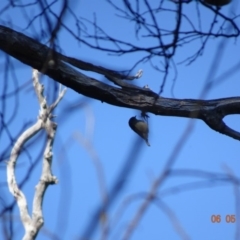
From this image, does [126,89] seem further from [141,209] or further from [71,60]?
[141,209]

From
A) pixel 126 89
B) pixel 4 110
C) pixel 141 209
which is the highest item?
pixel 126 89

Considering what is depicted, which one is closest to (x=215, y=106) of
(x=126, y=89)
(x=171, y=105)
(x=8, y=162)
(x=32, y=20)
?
(x=171, y=105)

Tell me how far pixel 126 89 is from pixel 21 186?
0.94 m

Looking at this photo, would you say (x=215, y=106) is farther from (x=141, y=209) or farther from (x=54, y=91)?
(x=141, y=209)

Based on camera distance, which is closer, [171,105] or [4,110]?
[4,110]

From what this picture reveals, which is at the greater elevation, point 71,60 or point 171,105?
point 171,105

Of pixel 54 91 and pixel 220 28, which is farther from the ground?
pixel 220 28

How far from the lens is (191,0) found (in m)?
1.09

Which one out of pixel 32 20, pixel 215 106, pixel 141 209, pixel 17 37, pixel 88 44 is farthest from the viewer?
pixel 215 106

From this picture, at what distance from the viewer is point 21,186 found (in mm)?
597

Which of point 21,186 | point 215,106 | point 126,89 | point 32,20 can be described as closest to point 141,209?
point 21,186

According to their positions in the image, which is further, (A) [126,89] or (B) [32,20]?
(A) [126,89]

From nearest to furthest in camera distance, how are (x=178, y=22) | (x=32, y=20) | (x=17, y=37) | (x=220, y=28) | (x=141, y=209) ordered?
1. (x=141, y=209)
2. (x=178, y=22)
3. (x=32, y=20)
4. (x=220, y=28)
5. (x=17, y=37)

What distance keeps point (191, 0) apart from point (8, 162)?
49cm
